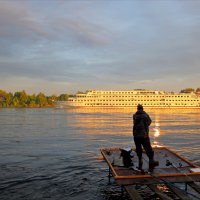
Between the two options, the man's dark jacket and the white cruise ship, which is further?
the white cruise ship

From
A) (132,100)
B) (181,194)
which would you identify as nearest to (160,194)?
(181,194)

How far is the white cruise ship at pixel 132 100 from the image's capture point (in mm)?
160000

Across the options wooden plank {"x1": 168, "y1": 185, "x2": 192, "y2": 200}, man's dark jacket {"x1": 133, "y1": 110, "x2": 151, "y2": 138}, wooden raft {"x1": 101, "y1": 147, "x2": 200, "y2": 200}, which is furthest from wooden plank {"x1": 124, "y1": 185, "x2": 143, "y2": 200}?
man's dark jacket {"x1": 133, "y1": 110, "x2": 151, "y2": 138}

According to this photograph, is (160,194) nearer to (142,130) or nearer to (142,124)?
(142,130)

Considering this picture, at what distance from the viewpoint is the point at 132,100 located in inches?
6329

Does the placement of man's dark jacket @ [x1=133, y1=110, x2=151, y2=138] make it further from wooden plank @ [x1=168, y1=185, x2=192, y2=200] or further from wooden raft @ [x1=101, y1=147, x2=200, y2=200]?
wooden plank @ [x1=168, y1=185, x2=192, y2=200]

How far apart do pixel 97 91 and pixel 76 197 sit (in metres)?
152

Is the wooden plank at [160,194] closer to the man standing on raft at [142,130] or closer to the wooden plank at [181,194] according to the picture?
the wooden plank at [181,194]

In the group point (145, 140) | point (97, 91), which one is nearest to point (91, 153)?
point (145, 140)

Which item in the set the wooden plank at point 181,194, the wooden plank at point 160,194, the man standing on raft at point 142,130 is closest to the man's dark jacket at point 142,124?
the man standing on raft at point 142,130

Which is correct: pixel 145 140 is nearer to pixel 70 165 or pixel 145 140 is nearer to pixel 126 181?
pixel 126 181

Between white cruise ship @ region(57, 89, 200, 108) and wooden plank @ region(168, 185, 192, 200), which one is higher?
white cruise ship @ region(57, 89, 200, 108)

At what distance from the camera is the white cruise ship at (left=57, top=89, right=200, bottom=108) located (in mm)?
160000

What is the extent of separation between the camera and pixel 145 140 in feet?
37.7
